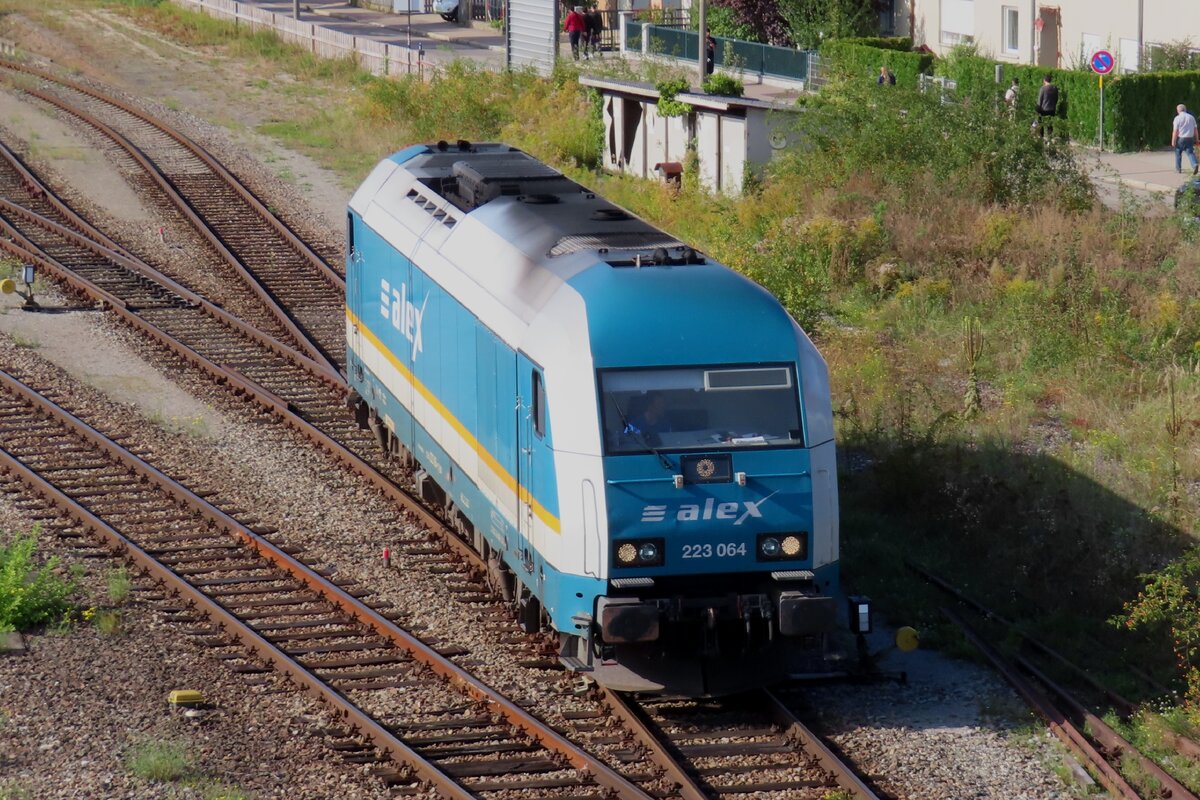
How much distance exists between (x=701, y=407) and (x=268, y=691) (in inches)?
152

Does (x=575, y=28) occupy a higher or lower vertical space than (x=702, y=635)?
higher

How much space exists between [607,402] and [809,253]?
1183 centimetres

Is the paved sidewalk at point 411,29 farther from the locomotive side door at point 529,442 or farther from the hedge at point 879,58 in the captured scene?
the locomotive side door at point 529,442

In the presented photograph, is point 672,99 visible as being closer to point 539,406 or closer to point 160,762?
point 539,406

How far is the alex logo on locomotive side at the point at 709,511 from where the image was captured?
10953 millimetres

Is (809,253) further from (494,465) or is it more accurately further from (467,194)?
(494,465)

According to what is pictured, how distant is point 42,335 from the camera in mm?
21891

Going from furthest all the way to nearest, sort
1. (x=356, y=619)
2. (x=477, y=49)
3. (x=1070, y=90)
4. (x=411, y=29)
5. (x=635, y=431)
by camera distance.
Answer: (x=411, y=29) < (x=477, y=49) < (x=1070, y=90) < (x=356, y=619) < (x=635, y=431)

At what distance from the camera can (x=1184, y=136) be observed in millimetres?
28734

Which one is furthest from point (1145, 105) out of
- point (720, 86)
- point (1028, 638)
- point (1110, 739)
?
point (1110, 739)

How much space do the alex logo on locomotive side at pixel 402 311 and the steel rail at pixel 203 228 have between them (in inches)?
173

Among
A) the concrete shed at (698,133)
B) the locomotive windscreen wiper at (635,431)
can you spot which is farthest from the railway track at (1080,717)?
the concrete shed at (698,133)

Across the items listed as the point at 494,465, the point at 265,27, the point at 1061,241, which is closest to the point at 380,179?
the point at 494,465

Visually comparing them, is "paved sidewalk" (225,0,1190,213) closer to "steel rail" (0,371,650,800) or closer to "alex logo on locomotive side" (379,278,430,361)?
"alex logo on locomotive side" (379,278,430,361)
